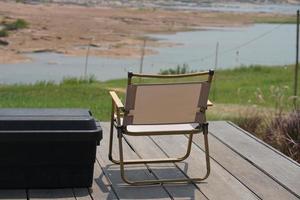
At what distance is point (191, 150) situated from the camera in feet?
17.9

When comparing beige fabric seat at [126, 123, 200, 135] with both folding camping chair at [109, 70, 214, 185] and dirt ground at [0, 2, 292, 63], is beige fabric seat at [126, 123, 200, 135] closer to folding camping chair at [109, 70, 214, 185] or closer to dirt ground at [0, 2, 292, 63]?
folding camping chair at [109, 70, 214, 185]

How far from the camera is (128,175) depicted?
4.68m

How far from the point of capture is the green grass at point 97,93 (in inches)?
371

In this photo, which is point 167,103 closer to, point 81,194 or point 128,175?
point 128,175

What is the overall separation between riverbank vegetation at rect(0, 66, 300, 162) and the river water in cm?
171

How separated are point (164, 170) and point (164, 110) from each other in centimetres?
51

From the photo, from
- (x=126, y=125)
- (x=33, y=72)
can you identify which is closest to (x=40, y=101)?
(x=126, y=125)

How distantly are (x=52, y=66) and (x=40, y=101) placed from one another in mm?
11411

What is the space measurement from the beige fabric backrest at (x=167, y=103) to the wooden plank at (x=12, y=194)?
0.74 m

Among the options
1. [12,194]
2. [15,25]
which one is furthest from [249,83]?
[15,25]

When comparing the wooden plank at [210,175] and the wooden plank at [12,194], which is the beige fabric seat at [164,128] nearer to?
the wooden plank at [210,175]

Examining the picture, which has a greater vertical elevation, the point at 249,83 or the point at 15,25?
the point at 249,83

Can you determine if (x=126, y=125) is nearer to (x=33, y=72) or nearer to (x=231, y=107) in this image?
(x=231, y=107)

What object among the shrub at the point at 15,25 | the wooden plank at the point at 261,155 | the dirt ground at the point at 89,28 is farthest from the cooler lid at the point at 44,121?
the shrub at the point at 15,25
